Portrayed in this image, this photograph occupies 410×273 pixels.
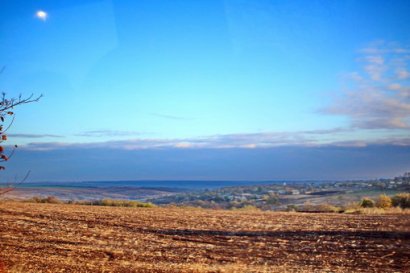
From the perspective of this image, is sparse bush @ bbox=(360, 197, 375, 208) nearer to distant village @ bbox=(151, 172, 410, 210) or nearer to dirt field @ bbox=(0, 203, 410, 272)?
distant village @ bbox=(151, 172, 410, 210)

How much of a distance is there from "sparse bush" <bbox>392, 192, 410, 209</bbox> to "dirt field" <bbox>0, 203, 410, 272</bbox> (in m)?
11.4

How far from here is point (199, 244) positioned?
15.4 metres

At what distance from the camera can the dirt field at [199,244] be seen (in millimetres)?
12203

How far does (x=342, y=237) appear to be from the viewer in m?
16.8

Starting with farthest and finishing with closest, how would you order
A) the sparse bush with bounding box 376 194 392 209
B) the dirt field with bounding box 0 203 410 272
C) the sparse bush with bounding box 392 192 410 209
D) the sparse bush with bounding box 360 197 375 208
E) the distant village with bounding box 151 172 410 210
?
the distant village with bounding box 151 172 410 210 < the sparse bush with bounding box 360 197 375 208 < the sparse bush with bounding box 392 192 410 209 < the sparse bush with bounding box 376 194 392 209 < the dirt field with bounding box 0 203 410 272

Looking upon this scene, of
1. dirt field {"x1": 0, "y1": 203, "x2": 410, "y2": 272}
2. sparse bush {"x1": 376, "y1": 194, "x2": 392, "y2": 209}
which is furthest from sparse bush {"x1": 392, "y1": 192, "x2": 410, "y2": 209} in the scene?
dirt field {"x1": 0, "y1": 203, "x2": 410, "y2": 272}

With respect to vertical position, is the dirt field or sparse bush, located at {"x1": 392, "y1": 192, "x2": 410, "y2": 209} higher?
sparse bush, located at {"x1": 392, "y1": 192, "x2": 410, "y2": 209}

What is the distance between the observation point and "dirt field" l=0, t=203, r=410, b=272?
12203 millimetres

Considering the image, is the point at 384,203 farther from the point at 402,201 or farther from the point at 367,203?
the point at 367,203

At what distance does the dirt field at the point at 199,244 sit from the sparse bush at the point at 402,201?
11.4 m

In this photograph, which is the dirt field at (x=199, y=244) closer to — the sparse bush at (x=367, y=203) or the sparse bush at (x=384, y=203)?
A: the sparse bush at (x=384, y=203)

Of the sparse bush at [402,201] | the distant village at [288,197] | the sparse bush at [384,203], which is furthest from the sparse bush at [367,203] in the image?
the distant village at [288,197]

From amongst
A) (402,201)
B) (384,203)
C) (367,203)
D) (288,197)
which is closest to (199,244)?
(384,203)

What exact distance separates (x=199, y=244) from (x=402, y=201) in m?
22.3
